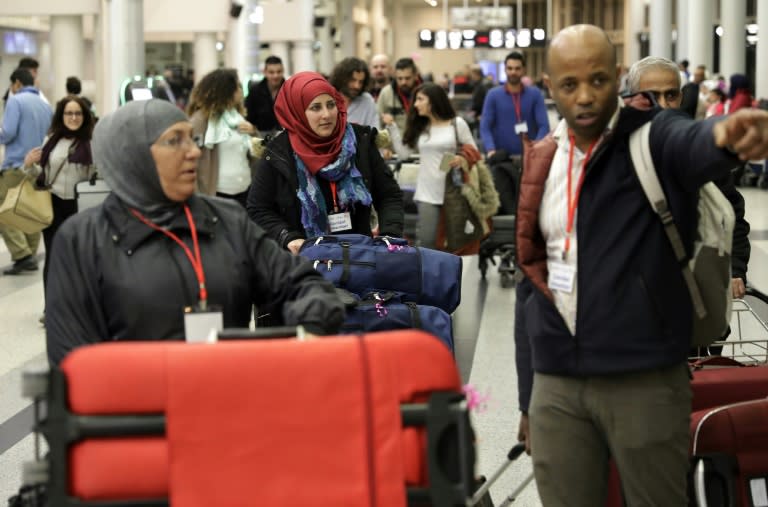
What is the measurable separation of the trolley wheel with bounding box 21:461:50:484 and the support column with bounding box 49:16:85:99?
72.9ft

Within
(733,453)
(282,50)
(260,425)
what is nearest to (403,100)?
(733,453)

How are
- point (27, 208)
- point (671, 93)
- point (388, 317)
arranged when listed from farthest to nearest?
1. point (27, 208)
2. point (388, 317)
3. point (671, 93)

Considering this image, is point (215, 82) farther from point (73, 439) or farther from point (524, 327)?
point (73, 439)

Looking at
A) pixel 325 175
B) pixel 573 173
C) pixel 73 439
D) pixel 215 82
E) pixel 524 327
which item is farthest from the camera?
pixel 215 82

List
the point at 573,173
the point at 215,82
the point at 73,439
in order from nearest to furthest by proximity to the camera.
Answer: the point at 73,439 → the point at 573,173 → the point at 215,82

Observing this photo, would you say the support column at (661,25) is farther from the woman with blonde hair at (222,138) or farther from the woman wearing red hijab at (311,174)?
the woman wearing red hijab at (311,174)

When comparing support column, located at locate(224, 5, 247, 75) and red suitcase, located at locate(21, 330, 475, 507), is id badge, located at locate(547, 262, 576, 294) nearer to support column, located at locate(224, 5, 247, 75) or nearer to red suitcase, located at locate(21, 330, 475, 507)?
red suitcase, located at locate(21, 330, 475, 507)

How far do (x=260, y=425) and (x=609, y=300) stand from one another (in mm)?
982

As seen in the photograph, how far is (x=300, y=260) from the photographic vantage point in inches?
126

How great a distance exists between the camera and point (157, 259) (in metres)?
2.96

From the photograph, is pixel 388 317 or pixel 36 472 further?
pixel 388 317

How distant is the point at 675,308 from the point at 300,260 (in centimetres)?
88

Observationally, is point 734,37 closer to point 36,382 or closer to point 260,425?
point 260,425

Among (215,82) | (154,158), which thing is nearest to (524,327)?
(154,158)
